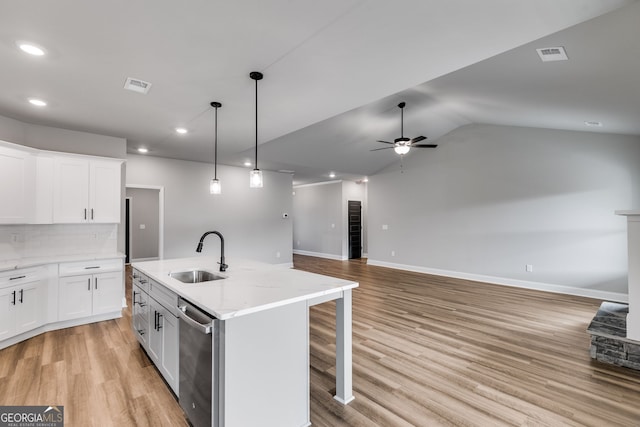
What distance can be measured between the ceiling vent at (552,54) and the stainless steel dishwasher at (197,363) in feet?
10.7

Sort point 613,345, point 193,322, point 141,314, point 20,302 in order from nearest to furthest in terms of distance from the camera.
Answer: point 193,322
point 613,345
point 141,314
point 20,302

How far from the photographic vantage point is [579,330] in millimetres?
3668

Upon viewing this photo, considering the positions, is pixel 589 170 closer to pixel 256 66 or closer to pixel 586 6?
pixel 586 6

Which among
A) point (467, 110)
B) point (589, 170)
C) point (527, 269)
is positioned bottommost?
point (527, 269)

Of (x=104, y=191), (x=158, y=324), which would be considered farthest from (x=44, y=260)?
(x=158, y=324)

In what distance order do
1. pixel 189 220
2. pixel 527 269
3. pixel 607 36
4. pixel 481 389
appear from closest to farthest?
pixel 607 36 < pixel 481 389 < pixel 527 269 < pixel 189 220

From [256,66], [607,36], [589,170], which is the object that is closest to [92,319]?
[256,66]

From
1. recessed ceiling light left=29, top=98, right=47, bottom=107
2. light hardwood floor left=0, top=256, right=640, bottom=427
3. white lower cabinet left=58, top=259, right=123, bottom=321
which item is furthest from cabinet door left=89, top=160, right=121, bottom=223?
light hardwood floor left=0, top=256, right=640, bottom=427

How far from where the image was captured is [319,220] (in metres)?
10.3

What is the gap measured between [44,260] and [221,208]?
364 centimetres

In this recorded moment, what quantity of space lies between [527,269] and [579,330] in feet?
7.69

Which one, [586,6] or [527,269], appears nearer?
[586,6]

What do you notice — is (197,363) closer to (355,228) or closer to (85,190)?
(85,190)

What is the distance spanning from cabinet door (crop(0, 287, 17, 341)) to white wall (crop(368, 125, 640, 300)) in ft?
23.8
